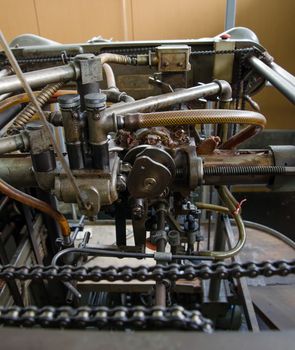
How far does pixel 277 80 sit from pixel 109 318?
75cm

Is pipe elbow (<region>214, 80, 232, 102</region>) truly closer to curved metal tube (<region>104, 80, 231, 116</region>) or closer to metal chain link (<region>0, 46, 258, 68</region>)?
curved metal tube (<region>104, 80, 231, 116</region>)

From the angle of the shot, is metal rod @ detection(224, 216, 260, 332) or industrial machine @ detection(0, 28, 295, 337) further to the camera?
metal rod @ detection(224, 216, 260, 332)

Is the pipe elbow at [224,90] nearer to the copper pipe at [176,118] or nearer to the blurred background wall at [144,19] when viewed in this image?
the copper pipe at [176,118]

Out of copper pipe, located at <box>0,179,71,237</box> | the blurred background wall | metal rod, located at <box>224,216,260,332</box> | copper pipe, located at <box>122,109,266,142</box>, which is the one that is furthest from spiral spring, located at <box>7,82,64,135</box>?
the blurred background wall

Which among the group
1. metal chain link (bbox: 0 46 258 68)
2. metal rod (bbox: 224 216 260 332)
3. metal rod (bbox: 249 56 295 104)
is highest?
metal chain link (bbox: 0 46 258 68)

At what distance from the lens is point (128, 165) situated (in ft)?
2.59

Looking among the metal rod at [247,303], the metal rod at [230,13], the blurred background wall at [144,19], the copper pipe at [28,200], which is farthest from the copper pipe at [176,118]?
the blurred background wall at [144,19]

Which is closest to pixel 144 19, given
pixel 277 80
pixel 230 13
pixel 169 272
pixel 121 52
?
pixel 230 13

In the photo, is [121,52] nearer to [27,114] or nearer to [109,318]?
[27,114]

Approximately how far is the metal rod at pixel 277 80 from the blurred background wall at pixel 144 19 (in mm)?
1782

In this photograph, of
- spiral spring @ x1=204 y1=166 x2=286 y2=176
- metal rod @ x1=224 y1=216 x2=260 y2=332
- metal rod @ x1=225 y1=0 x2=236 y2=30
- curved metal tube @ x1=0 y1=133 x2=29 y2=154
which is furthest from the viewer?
metal rod @ x1=225 y1=0 x2=236 y2=30

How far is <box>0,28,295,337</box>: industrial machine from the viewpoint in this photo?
546 mm

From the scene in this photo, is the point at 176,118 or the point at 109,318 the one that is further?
the point at 176,118

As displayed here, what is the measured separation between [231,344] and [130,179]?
17.6 inches
